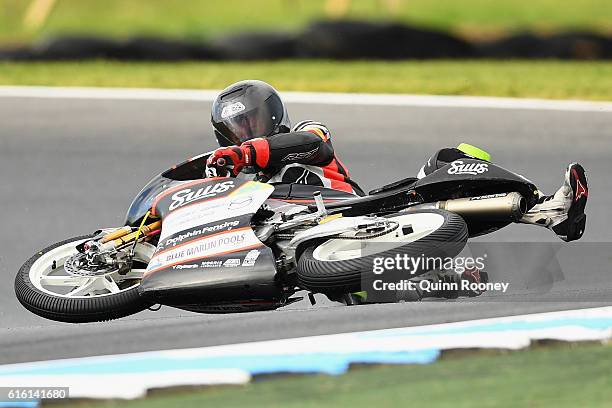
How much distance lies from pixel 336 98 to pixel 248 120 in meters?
4.12

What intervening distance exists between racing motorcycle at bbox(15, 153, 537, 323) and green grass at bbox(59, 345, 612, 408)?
2.51 feet

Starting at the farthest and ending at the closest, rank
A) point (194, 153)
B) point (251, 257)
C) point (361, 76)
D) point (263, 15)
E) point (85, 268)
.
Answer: point (263, 15)
point (361, 76)
point (194, 153)
point (85, 268)
point (251, 257)

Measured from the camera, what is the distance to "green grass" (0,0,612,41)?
1411 centimetres

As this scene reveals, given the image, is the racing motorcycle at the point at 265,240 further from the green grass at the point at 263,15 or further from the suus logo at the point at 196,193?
the green grass at the point at 263,15

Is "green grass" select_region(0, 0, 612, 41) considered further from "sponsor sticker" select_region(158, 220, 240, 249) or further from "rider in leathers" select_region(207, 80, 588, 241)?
"sponsor sticker" select_region(158, 220, 240, 249)

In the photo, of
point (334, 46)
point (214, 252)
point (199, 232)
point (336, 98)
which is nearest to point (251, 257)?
point (214, 252)

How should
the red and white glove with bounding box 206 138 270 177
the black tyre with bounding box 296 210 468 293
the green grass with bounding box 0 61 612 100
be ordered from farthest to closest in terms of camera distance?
the green grass with bounding box 0 61 612 100 → the red and white glove with bounding box 206 138 270 177 → the black tyre with bounding box 296 210 468 293

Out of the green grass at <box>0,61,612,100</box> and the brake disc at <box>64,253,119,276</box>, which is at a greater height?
the brake disc at <box>64,253,119,276</box>

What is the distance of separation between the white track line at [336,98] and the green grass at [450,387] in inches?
210

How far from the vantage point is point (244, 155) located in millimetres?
6195

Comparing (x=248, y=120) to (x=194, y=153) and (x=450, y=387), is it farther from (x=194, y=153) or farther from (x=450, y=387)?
(x=194, y=153)

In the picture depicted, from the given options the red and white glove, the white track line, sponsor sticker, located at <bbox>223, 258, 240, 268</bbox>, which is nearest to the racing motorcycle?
sponsor sticker, located at <bbox>223, 258, 240, 268</bbox>

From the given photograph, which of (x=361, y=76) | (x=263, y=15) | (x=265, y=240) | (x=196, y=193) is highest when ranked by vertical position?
(x=196, y=193)

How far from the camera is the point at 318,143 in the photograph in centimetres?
634
